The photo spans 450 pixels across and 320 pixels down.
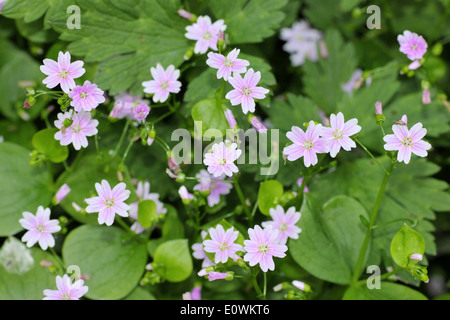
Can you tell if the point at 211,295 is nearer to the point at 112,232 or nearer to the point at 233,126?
the point at 112,232

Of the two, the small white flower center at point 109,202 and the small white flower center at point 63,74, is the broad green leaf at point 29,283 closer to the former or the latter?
the small white flower center at point 109,202

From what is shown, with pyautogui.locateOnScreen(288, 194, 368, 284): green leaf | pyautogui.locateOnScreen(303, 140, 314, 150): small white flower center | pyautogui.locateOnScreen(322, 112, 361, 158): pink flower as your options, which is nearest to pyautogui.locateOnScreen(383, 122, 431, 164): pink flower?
pyautogui.locateOnScreen(322, 112, 361, 158): pink flower

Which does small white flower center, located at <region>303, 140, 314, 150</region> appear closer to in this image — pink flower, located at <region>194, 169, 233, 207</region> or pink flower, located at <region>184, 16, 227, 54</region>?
pink flower, located at <region>194, 169, 233, 207</region>

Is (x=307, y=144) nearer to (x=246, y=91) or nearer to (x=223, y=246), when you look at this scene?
(x=246, y=91)

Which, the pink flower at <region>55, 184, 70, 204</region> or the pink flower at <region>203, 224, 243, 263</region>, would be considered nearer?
the pink flower at <region>203, 224, 243, 263</region>

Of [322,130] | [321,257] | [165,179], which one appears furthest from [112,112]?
[321,257]
